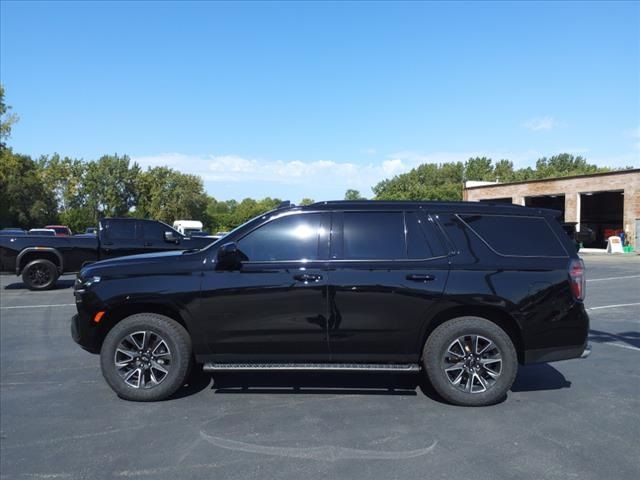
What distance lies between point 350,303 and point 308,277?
17.9 inches

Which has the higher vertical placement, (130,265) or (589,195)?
(589,195)

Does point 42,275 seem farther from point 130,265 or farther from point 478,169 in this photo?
point 478,169

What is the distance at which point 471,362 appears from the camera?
4734mm

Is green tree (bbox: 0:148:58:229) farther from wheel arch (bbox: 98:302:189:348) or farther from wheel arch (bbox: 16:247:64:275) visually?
wheel arch (bbox: 98:302:189:348)

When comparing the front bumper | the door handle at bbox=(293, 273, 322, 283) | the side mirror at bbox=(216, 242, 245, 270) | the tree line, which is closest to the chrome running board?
the door handle at bbox=(293, 273, 322, 283)

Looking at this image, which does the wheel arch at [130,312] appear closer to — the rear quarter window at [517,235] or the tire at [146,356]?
the tire at [146,356]

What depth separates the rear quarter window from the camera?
4.91 m

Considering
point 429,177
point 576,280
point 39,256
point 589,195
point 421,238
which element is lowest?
point 39,256

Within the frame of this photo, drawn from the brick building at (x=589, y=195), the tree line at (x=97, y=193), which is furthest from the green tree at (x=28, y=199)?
the brick building at (x=589, y=195)

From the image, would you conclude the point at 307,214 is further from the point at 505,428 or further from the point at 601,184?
the point at 601,184

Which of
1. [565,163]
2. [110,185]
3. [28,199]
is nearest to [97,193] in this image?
[110,185]

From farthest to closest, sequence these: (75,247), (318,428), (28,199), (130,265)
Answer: (28,199) < (75,247) < (130,265) < (318,428)

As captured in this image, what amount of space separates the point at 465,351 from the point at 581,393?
142 cm

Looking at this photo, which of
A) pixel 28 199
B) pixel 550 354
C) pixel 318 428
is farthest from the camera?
pixel 28 199
